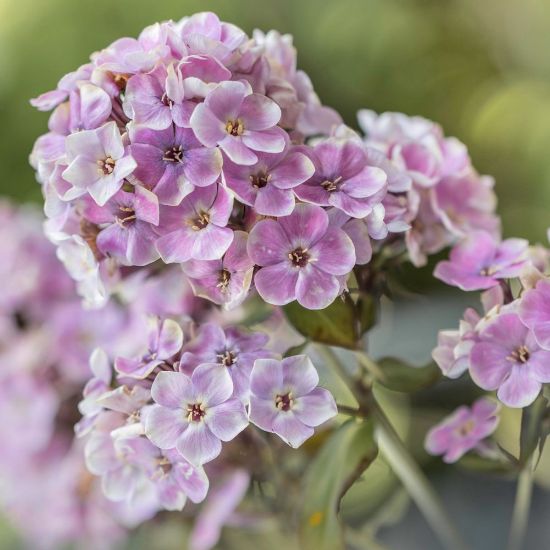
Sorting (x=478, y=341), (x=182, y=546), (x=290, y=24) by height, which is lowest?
(x=182, y=546)

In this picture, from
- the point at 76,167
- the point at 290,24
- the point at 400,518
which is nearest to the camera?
the point at 76,167

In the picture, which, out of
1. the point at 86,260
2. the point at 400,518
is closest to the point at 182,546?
the point at 400,518

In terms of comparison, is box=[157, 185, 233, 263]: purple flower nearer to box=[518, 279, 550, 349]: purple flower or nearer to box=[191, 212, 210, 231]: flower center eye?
box=[191, 212, 210, 231]: flower center eye

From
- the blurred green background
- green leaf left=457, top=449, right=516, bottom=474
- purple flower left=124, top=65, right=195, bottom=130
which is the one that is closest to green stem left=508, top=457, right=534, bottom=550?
green leaf left=457, top=449, right=516, bottom=474

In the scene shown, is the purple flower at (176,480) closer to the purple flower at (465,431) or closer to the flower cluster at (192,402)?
the flower cluster at (192,402)

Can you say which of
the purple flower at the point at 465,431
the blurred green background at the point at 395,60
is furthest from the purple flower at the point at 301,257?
the blurred green background at the point at 395,60

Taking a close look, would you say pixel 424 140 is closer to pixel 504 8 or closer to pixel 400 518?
pixel 400 518
